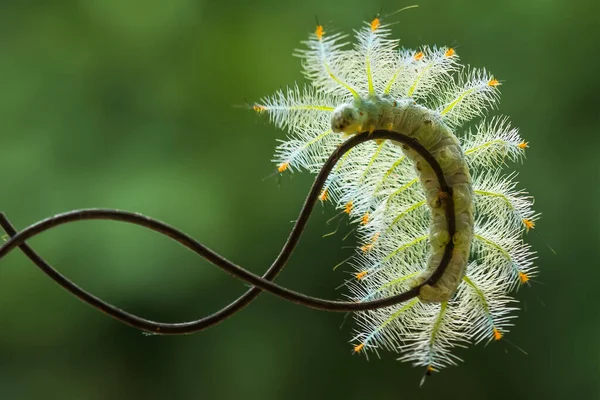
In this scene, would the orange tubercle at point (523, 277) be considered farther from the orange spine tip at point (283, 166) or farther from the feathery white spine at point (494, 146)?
the orange spine tip at point (283, 166)

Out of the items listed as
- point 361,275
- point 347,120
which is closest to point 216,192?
point 361,275

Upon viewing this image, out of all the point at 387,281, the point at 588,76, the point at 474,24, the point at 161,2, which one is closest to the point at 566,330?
the point at 588,76

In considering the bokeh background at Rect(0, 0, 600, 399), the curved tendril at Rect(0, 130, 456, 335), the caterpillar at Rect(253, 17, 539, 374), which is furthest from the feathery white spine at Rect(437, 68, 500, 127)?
the bokeh background at Rect(0, 0, 600, 399)

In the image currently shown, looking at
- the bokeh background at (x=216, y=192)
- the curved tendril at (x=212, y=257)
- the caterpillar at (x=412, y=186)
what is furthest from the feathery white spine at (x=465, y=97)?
the bokeh background at (x=216, y=192)

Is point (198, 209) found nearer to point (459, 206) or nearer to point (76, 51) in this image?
point (76, 51)

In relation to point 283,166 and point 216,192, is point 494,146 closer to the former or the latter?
point 283,166

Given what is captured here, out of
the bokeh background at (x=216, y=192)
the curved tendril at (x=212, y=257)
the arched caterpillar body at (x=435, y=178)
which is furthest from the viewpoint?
the bokeh background at (x=216, y=192)
